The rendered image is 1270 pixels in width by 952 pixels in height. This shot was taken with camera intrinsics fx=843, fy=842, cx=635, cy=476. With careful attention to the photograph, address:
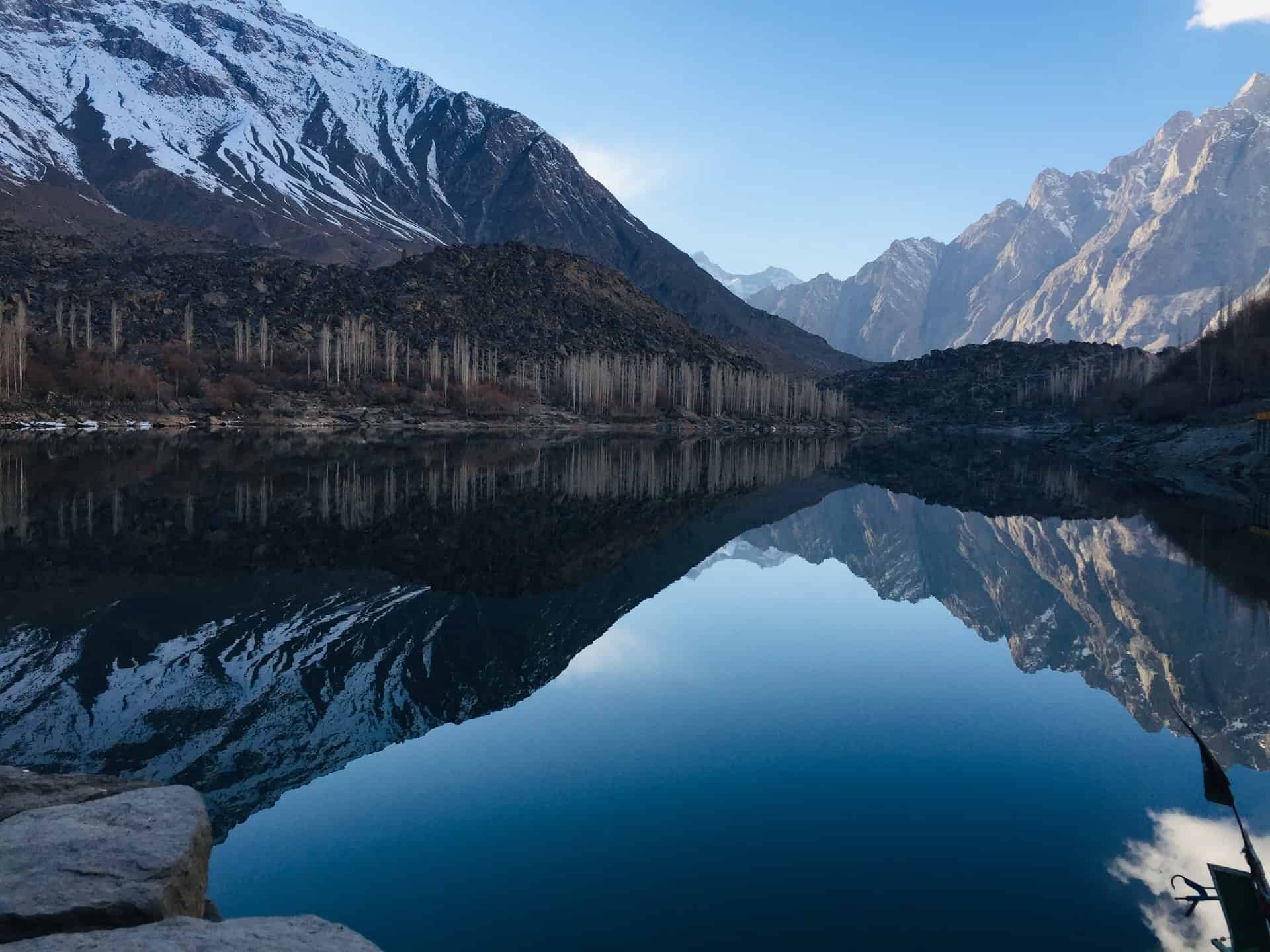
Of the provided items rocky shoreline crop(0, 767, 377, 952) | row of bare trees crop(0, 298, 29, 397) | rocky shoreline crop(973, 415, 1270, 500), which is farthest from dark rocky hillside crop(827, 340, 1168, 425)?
rocky shoreline crop(0, 767, 377, 952)

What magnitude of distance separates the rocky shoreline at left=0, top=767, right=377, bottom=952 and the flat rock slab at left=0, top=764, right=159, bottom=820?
18 millimetres

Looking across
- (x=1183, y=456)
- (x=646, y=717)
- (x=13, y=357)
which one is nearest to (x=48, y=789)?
(x=646, y=717)

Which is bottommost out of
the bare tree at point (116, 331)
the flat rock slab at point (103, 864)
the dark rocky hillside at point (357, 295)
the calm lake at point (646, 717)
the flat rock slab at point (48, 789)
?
the calm lake at point (646, 717)

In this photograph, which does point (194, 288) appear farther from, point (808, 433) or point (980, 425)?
point (980, 425)

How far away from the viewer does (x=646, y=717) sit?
9.33 m

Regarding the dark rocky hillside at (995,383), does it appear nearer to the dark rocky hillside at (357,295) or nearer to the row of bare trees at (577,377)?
the row of bare trees at (577,377)

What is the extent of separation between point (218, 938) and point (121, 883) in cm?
91

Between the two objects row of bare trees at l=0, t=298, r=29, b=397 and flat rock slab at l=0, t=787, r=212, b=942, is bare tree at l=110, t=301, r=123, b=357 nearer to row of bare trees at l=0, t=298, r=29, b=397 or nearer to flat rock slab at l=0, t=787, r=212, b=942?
row of bare trees at l=0, t=298, r=29, b=397

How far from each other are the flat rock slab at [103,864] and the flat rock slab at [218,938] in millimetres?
299

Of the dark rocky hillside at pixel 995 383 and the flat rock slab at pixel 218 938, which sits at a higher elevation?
the dark rocky hillside at pixel 995 383

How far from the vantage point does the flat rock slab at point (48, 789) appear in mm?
5367

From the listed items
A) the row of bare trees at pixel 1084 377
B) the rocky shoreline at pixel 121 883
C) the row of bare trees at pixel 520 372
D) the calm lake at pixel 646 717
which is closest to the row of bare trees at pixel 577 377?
the row of bare trees at pixel 520 372

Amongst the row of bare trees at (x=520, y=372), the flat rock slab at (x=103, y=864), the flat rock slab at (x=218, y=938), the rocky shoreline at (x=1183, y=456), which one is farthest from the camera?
the row of bare trees at (x=520, y=372)

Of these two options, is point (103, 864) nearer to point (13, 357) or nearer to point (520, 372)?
point (13, 357)
